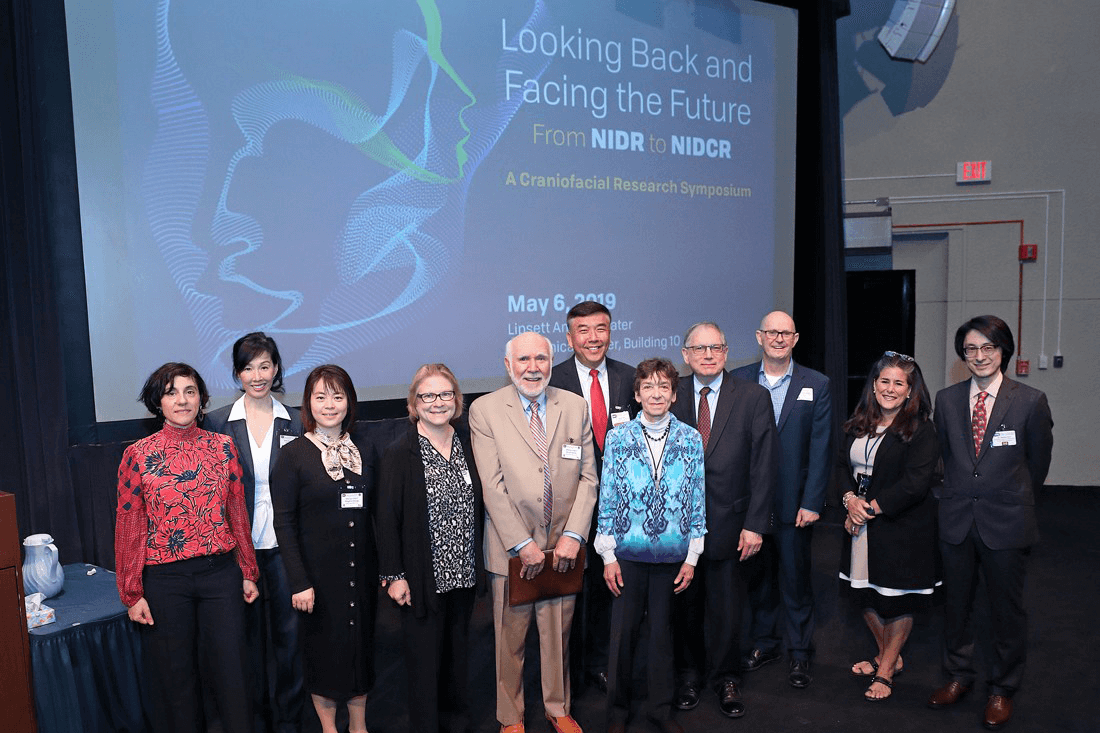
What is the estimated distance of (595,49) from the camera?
179 inches

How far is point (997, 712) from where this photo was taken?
292 centimetres

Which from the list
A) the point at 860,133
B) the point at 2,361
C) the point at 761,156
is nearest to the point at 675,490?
the point at 2,361

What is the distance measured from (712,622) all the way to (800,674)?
57 cm

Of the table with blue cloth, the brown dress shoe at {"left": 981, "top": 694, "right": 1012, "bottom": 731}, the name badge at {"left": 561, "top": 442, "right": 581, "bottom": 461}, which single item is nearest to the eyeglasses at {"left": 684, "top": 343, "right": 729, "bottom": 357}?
the name badge at {"left": 561, "top": 442, "right": 581, "bottom": 461}

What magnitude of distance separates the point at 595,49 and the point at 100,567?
3672 mm

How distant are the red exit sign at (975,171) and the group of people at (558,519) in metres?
4.74

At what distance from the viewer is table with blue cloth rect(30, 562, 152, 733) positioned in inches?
101

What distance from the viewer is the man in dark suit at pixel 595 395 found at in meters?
3.21

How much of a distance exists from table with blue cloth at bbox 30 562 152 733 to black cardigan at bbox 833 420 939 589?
2799 millimetres

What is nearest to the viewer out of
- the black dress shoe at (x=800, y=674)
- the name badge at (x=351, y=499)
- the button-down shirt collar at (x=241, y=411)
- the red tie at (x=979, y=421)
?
the name badge at (x=351, y=499)

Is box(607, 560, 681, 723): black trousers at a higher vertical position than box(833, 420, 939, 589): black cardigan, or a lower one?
lower

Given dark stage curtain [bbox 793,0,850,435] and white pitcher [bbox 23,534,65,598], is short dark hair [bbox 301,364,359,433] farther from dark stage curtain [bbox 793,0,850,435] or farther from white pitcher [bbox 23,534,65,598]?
dark stage curtain [bbox 793,0,850,435]

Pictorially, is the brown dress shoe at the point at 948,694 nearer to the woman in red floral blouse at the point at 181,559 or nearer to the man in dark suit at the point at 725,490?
the man in dark suit at the point at 725,490

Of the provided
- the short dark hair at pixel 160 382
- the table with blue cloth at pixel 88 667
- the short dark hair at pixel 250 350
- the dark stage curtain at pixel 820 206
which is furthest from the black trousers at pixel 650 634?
the dark stage curtain at pixel 820 206
